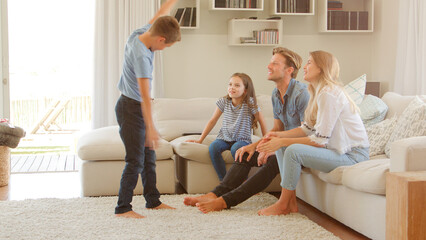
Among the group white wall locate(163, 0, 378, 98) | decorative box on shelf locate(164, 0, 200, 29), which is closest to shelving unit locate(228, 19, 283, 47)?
white wall locate(163, 0, 378, 98)

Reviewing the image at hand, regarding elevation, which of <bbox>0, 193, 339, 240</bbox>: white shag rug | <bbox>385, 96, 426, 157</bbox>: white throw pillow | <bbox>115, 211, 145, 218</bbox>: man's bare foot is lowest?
<bbox>0, 193, 339, 240</bbox>: white shag rug

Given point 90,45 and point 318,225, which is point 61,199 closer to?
point 318,225

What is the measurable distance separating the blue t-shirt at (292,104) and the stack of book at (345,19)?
2.32m

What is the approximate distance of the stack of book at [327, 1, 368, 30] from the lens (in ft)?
18.6

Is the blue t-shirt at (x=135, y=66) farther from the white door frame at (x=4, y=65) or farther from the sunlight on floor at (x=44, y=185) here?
the white door frame at (x=4, y=65)

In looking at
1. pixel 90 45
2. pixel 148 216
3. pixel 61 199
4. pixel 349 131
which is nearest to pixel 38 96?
pixel 90 45

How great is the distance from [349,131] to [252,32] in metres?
2.78

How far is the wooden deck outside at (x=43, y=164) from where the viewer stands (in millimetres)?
5301

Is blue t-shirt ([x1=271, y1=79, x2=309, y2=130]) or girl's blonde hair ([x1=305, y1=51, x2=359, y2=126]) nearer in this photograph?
girl's blonde hair ([x1=305, y1=51, x2=359, y2=126])

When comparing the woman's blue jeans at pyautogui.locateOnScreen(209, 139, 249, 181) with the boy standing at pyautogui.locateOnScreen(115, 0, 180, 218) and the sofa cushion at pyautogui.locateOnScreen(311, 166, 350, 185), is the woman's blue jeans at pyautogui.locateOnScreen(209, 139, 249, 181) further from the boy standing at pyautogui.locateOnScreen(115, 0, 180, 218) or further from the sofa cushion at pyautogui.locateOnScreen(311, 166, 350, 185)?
the sofa cushion at pyautogui.locateOnScreen(311, 166, 350, 185)

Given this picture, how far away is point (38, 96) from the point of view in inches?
336

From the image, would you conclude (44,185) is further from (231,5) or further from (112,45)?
(231,5)

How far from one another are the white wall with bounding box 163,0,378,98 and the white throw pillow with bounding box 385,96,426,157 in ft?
8.24

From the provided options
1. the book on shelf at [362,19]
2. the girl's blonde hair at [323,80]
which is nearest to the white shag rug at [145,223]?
the girl's blonde hair at [323,80]
